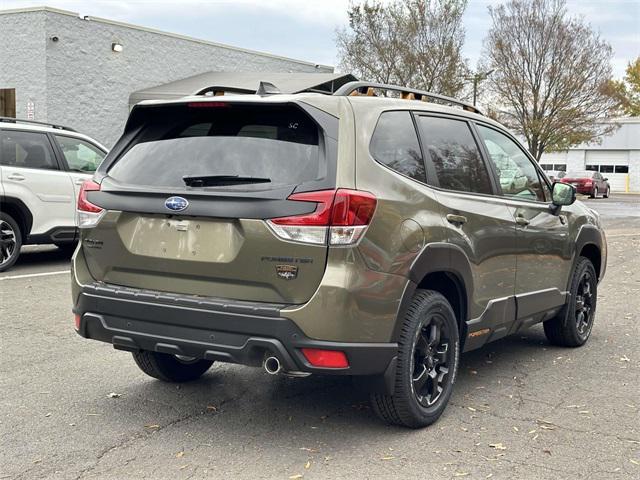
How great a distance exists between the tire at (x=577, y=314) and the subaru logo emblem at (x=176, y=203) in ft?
11.7

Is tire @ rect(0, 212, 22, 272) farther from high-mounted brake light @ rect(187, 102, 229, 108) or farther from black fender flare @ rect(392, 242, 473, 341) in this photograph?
black fender flare @ rect(392, 242, 473, 341)

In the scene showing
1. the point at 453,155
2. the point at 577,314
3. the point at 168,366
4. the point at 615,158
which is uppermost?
the point at 615,158

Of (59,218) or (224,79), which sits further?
(224,79)

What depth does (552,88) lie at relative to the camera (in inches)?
1516

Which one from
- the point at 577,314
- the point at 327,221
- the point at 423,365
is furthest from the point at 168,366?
the point at 577,314

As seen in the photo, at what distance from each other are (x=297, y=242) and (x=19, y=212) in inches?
289

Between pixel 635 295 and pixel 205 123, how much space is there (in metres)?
6.70

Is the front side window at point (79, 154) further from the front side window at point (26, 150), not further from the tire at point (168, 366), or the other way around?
the tire at point (168, 366)

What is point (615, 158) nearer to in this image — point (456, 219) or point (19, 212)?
point (19, 212)

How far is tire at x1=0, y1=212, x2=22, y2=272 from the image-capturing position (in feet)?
31.7

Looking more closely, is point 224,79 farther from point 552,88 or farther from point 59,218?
point 552,88

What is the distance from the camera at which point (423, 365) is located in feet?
13.9

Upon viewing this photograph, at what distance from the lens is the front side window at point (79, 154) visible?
10.6 meters

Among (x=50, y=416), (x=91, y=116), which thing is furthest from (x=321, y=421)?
(x=91, y=116)
